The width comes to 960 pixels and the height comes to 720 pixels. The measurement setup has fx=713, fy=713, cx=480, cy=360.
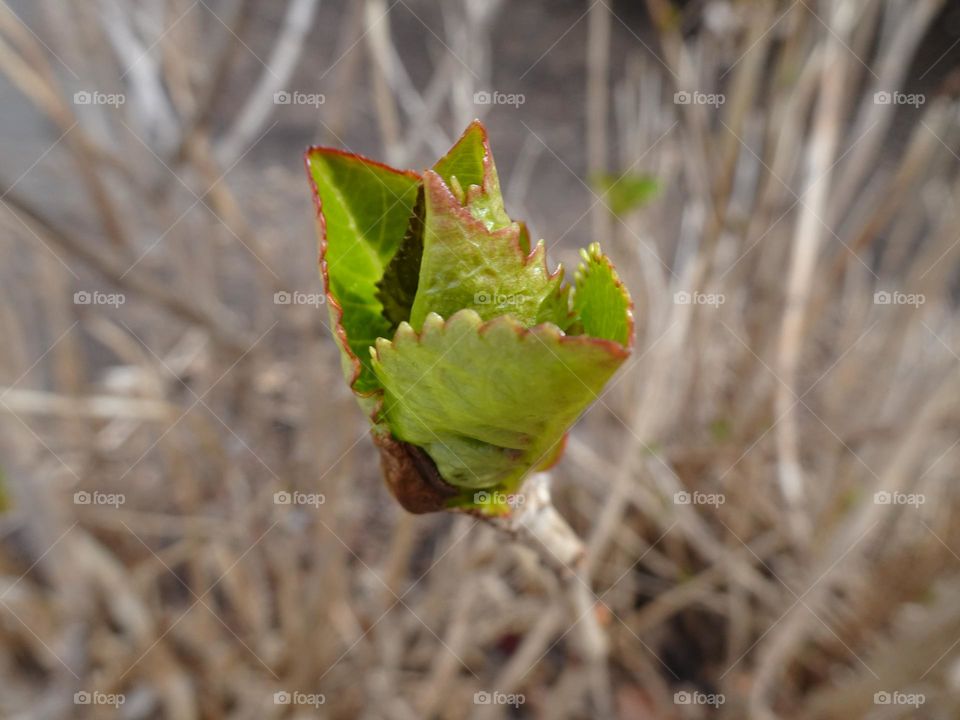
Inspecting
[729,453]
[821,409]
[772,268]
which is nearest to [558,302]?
[729,453]

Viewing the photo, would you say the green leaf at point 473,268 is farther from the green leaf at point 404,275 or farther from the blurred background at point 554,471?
the blurred background at point 554,471

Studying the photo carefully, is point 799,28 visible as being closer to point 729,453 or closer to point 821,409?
point 729,453

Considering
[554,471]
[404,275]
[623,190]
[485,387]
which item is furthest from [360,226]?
[554,471]

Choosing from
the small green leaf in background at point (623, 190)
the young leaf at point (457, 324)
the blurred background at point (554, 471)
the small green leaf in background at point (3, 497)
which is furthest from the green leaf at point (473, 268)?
the small green leaf in background at point (3, 497)

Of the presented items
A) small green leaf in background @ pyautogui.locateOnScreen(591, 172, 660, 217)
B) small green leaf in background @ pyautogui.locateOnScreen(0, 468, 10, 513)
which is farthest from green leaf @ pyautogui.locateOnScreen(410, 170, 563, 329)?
small green leaf in background @ pyautogui.locateOnScreen(0, 468, 10, 513)

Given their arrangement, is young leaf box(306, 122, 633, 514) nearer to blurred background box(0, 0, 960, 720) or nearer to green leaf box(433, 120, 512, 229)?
green leaf box(433, 120, 512, 229)
